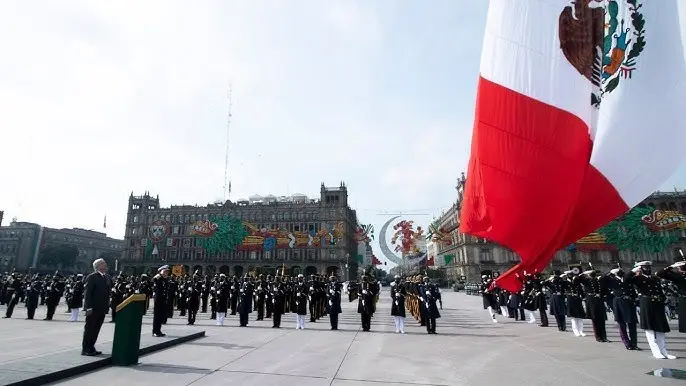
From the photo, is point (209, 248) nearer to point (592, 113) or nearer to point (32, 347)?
point (32, 347)

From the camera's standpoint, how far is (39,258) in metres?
90.9

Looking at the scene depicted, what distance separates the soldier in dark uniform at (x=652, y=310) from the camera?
7.54 m

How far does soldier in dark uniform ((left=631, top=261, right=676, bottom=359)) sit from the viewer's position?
7535 mm

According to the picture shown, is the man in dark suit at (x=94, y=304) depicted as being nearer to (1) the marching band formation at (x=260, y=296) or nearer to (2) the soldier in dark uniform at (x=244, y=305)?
(1) the marching band formation at (x=260, y=296)

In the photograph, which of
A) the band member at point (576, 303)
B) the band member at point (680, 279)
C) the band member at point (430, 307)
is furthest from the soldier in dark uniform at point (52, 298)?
the band member at point (680, 279)

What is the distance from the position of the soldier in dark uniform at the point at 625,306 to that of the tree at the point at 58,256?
111 meters

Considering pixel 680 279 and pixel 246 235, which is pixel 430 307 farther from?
pixel 246 235

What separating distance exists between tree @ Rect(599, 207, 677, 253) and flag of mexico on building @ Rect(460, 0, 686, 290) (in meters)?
55.9

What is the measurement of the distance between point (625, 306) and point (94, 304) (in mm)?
11854

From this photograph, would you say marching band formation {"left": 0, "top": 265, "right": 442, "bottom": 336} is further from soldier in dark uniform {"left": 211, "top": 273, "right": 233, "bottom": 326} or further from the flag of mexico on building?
the flag of mexico on building

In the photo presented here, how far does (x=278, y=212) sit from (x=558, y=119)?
69876 mm

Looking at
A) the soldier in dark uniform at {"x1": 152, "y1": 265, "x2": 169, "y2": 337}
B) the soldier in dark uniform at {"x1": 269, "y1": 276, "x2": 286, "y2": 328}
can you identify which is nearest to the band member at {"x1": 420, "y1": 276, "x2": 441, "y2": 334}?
the soldier in dark uniform at {"x1": 269, "y1": 276, "x2": 286, "y2": 328}

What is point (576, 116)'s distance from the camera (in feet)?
26.9

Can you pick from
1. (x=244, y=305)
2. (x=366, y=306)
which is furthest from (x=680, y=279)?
(x=244, y=305)
